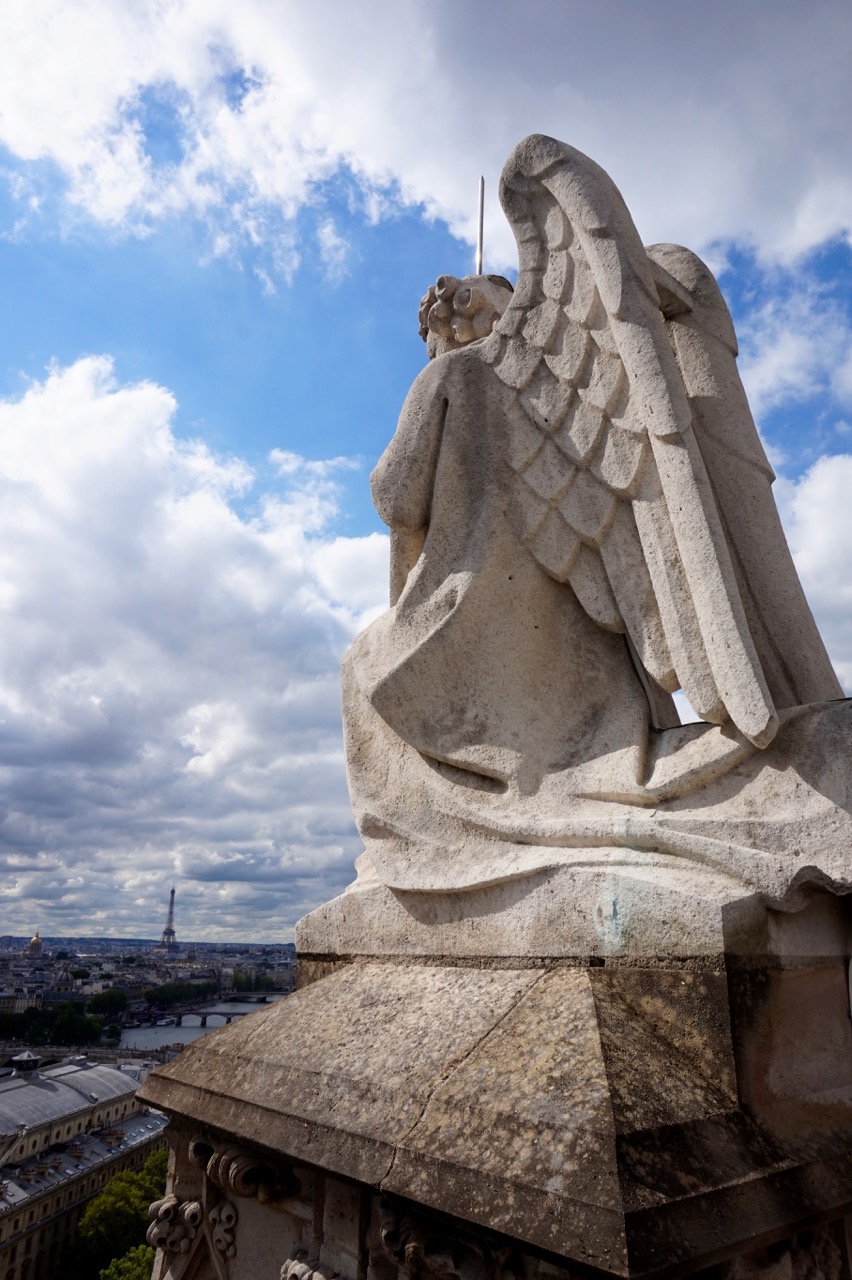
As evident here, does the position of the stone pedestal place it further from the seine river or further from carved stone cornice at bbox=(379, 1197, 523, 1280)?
the seine river

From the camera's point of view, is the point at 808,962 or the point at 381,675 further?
the point at 381,675

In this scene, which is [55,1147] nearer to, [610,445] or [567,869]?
[567,869]

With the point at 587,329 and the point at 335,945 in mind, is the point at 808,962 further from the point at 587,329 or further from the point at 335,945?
the point at 587,329

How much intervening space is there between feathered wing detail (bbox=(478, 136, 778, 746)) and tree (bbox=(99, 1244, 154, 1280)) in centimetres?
2806

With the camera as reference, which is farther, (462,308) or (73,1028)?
(73,1028)

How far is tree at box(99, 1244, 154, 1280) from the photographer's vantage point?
24.3m

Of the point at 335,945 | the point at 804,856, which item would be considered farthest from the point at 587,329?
the point at 335,945

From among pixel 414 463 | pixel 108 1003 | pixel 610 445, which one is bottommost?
pixel 108 1003

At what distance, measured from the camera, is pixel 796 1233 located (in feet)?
6.82

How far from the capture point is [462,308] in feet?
14.8

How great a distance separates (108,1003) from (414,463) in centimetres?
10313

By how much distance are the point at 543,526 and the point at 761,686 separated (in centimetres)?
118

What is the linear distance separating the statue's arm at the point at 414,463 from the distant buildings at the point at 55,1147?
1163 inches

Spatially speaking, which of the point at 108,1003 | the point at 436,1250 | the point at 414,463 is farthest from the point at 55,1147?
the point at 108,1003
